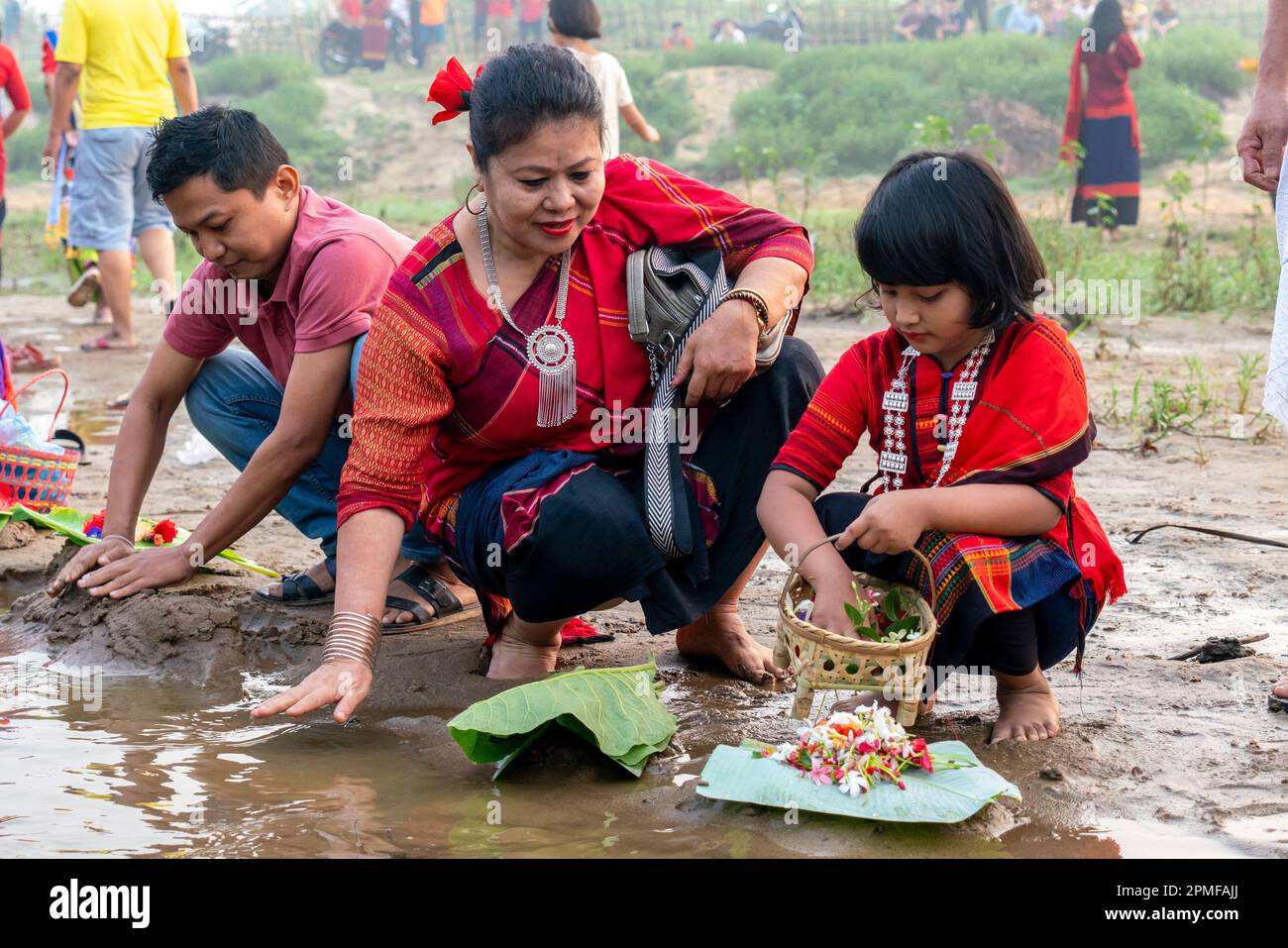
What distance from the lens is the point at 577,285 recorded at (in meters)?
2.96

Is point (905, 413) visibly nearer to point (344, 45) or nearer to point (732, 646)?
point (732, 646)

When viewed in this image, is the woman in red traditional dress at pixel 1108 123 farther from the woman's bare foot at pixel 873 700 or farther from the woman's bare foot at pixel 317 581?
the woman's bare foot at pixel 873 700

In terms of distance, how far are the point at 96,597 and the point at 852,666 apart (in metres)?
2.06

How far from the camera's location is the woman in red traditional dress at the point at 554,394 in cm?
271

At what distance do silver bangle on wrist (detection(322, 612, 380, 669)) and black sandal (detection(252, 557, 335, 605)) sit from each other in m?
0.97

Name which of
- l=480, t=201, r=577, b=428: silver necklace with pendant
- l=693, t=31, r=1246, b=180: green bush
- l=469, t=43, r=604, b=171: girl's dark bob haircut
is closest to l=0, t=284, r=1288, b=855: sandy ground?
l=480, t=201, r=577, b=428: silver necklace with pendant

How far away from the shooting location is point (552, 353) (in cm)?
292

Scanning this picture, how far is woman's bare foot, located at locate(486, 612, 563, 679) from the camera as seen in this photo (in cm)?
308

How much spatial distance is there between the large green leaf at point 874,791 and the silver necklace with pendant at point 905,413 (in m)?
0.59

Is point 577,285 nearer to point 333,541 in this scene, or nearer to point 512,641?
point 512,641

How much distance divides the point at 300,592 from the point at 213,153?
45.2 inches

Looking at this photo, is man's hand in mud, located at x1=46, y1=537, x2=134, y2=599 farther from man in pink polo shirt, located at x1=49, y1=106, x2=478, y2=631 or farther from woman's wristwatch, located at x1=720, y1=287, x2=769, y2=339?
woman's wristwatch, located at x1=720, y1=287, x2=769, y2=339

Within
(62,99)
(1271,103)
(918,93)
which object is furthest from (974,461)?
(918,93)

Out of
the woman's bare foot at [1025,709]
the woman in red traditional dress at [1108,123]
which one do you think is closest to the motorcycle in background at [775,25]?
the woman in red traditional dress at [1108,123]
